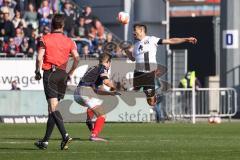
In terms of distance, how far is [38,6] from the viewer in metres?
35.2

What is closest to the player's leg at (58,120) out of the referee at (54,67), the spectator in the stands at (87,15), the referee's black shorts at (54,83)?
the referee at (54,67)

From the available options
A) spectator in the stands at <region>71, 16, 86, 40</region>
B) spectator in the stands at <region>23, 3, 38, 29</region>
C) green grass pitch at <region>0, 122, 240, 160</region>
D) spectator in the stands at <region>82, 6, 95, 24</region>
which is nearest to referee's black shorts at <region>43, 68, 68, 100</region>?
green grass pitch at <region>0, 122, 240, 160</region>

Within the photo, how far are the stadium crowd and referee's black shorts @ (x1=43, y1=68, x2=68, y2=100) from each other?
15.4 m

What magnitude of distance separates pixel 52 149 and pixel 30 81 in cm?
1572

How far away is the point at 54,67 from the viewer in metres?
16.8

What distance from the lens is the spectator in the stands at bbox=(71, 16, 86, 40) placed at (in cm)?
3503

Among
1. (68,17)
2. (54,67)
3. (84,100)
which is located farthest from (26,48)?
(54,67)

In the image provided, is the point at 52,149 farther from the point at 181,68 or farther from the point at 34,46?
the point at 181,68

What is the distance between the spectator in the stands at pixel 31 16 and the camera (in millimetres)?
34281

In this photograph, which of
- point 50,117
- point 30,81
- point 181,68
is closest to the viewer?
point 50,117

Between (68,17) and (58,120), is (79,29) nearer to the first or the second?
(68,17)

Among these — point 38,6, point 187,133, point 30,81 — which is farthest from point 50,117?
point 38,6

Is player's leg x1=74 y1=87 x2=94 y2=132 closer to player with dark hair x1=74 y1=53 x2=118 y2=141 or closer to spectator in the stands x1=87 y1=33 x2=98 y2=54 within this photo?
player with dark hair x1=74 y1=53 x2=118 y2=141

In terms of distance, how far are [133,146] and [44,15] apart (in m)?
17.7
